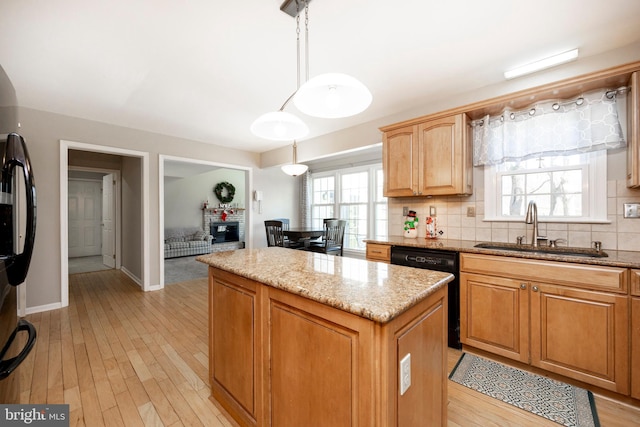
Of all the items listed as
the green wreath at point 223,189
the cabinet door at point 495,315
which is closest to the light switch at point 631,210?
the cabinet door at point 495,315

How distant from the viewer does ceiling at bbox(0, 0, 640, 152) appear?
5.38ft

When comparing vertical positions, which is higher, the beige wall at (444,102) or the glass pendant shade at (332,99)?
the beige wall at (444,102)

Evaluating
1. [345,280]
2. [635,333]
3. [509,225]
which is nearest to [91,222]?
[345,280]

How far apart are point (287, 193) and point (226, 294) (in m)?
5.39

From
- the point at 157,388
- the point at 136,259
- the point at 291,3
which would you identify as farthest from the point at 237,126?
the point at 157,388

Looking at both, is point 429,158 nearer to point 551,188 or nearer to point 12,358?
point 551,188

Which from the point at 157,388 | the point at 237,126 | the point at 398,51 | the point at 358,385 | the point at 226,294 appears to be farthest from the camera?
the point at 237,126

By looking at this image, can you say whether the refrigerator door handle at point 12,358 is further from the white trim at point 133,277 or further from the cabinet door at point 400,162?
the white trim at point 133,277

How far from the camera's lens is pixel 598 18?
5.57 ft

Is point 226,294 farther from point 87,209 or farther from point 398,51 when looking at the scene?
point 87,209

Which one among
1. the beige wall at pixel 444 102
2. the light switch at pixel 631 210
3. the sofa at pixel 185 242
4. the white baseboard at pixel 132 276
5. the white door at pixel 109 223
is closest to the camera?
the light switch at pixel 631 210

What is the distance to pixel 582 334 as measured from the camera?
1.73 metres

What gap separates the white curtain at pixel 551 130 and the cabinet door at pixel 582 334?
1.18 m

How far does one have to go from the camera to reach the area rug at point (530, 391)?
5.15ft
